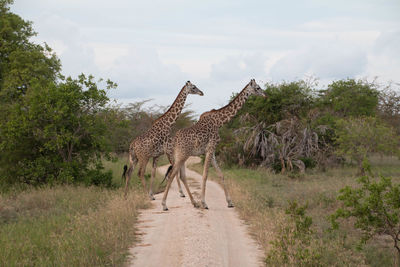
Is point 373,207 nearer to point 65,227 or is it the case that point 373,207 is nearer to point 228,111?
point 228,111

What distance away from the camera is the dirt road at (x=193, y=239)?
6621 millimetres

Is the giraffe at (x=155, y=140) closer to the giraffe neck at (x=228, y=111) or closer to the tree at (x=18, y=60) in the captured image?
the giraffe neck at (x=228, y=111)

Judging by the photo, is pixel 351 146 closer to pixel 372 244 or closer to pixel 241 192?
pixel 241 192

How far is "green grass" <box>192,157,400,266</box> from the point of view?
25.1 ft

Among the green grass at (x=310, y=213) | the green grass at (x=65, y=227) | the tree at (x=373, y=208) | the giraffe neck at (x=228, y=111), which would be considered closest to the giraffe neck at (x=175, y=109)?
the giraffe neck at (x=228, y=111)

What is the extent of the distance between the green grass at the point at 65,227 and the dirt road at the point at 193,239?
37 cm

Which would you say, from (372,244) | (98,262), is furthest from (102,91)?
(372,244)

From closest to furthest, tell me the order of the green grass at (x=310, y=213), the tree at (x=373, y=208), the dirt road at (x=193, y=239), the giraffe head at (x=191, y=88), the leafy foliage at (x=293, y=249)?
1. the leafy foliage at (x=293, y=249)
2. the dirt road at (x=193, y=239)
3. the tree at (x=373, y=208)
4. the green grass at (x=310, y=213)
5. the giraffe head at (x=191, y=88)

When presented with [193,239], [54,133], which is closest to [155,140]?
[54,133]

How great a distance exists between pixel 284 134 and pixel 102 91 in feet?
35.9

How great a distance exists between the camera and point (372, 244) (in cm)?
905

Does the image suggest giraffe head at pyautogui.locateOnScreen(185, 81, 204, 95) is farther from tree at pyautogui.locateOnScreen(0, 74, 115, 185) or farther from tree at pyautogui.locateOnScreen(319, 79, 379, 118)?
tree at pyautogui.locateOnScreen(319, 79, 379, 118)

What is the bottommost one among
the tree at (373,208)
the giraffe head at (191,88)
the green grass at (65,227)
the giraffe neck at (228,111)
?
the green grass at (65,227)

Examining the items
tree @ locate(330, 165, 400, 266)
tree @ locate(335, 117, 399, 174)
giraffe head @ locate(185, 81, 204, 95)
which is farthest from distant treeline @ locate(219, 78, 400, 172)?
tree @ locate(330, 165, 400, 266)
